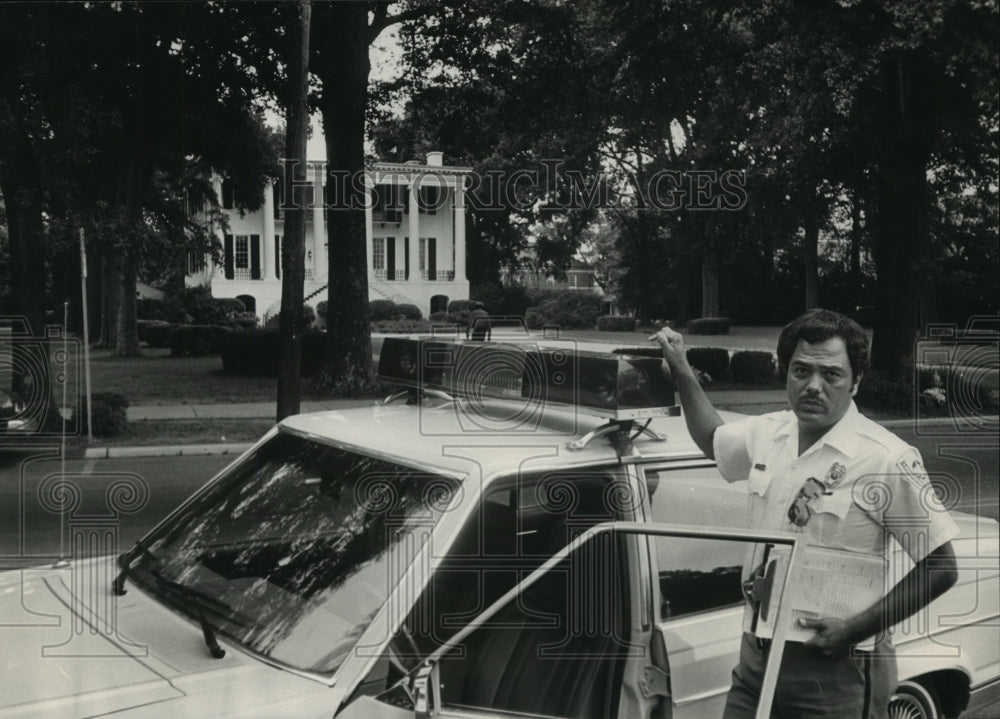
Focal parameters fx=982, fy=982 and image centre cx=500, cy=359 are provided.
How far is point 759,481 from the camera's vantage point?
110 inches

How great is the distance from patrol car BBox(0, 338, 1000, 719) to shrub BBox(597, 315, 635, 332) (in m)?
7.12

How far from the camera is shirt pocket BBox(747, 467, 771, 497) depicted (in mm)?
2766

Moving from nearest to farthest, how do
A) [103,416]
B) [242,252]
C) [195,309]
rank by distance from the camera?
[103,416]
[242,252]
[195,309]

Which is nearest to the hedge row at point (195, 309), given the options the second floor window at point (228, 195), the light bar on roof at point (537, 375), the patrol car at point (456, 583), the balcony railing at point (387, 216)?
the second floor window at point (228, 195)

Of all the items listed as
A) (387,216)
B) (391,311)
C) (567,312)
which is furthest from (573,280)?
(387,216)

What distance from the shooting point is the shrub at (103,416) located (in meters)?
13.1

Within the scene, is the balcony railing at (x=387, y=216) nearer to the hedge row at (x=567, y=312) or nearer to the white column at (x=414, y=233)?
the white column at (x=414, y=233)

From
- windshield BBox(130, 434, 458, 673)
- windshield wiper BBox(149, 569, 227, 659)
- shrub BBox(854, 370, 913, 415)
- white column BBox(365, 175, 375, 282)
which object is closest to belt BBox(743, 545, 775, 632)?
windshield BBox(130, 434, 458, 673)

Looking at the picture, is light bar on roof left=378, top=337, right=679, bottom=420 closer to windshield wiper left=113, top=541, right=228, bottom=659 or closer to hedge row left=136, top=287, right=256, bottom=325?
windshield wiper left=113, top=541, right=228, bottom=659

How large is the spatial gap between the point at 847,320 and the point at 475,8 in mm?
7312

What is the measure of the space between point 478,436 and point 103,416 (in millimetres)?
11216

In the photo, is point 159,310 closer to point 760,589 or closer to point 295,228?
point 295,228

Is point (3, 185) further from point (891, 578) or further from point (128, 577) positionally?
point (891, 578)

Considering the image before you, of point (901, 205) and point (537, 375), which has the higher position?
point (901, 205)
